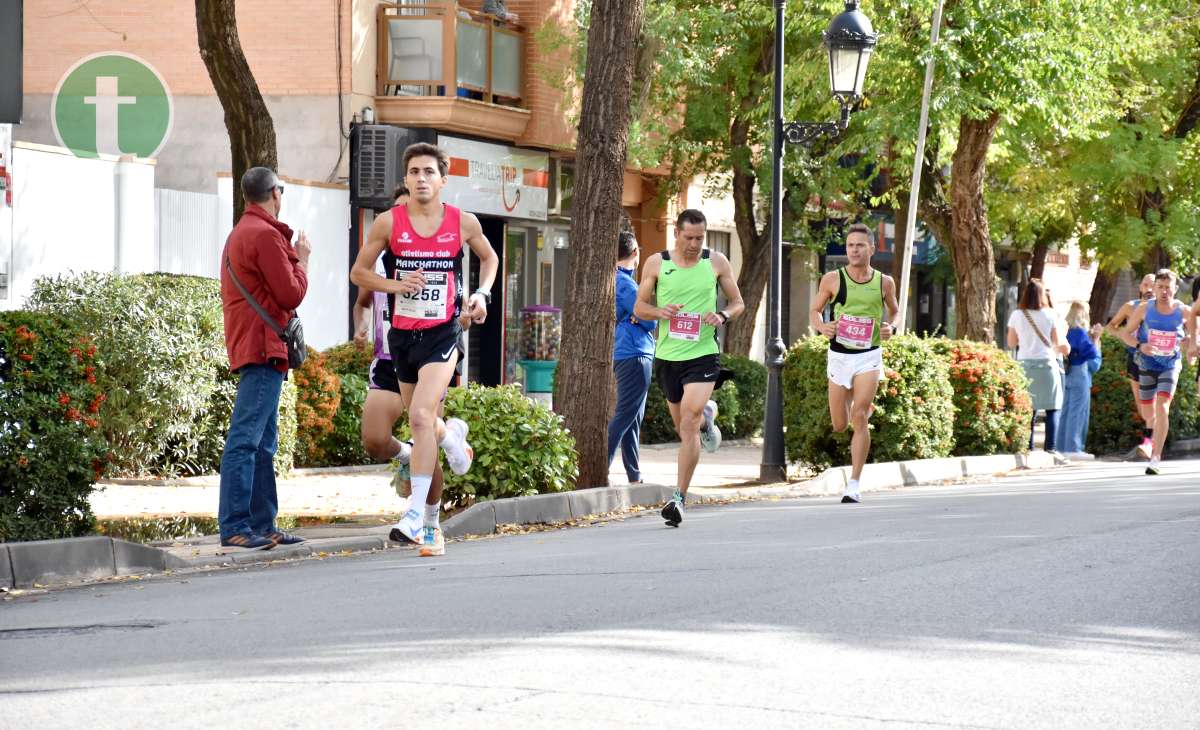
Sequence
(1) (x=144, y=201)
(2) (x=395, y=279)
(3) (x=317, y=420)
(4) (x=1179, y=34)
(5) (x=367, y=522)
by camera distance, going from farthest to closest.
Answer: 1. (4) (x=1179, y=34)
2. (1) (x=144, y=201)
3. (3) (x=317, y=420)
4. (5) (x=367, y=522)
5. (2) (x=395, y=279)

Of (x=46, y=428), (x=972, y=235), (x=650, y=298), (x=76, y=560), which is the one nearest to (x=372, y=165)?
(x=972, y=235)

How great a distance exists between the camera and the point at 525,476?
468 inches

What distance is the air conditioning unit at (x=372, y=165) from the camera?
24.4 m

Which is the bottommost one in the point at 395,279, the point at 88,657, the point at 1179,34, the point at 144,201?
the point at 88,657

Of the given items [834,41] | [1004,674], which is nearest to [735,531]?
[1004,674]

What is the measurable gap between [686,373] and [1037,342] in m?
8.94

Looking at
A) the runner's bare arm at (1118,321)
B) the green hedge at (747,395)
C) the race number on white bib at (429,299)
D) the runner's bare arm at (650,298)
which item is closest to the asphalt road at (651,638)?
the race number on white bib at (429,299)

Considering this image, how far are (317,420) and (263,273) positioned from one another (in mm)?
6415

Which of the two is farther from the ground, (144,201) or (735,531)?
(144,201)

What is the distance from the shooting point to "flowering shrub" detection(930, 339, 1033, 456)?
18.5 m

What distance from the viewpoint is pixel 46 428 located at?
934cm

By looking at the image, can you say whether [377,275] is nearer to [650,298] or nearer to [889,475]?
[650,298]

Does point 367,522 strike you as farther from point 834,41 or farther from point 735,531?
point 834,41

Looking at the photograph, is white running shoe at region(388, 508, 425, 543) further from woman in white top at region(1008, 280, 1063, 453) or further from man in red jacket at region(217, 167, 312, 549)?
woman in white top at region(1008, 280, 1063, 453)
